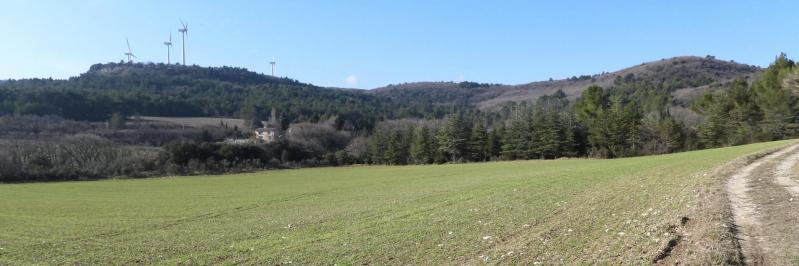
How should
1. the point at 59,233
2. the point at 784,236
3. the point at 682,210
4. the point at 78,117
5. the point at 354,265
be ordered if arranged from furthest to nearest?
the point at 78,117 < the point at 59,233 < the point at 682,210 < the point at 354,265 < the point at 784,236

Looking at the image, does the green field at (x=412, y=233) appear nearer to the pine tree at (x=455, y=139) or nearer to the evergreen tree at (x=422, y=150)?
the pine tree at (x=455, y=139)

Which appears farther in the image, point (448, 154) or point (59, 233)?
point (448, 154)

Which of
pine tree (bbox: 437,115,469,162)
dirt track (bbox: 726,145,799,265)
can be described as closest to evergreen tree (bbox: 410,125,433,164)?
pine tree (bbox: 437,115,469,162)

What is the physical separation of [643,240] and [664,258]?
1.67 m

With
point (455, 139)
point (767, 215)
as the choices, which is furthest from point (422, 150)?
point (767, 215)

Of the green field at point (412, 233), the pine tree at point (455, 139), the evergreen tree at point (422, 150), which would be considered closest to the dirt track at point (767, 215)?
the green field at point (412, 233)

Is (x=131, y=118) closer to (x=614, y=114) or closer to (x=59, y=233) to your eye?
(x=614, y=114)

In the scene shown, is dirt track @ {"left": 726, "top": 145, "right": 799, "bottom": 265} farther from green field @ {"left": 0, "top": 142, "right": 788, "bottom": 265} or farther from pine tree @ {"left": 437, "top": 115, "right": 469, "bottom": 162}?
pine tree @ {"left": 437, "top": 115, "right": 469, "bottom": 162}

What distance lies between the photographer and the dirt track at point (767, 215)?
1002 centimetres

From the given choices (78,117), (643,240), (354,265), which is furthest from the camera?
(78,117)

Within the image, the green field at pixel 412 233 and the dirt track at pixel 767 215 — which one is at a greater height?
the dirt track at pixel 767 215

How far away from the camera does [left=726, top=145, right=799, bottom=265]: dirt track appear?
32.9 feet

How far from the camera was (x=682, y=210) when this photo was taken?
49.5 ft

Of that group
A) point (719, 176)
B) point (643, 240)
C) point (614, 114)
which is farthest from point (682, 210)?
point (614, 114)
